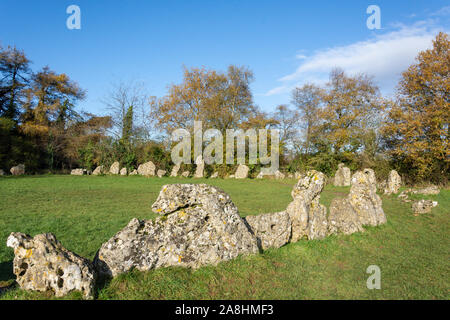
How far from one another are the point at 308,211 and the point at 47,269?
4.68 metres

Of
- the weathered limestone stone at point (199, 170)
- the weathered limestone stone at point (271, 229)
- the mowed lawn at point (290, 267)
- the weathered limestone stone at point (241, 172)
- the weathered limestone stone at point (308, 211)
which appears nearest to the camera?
the mowed lawn at point (290, 267)

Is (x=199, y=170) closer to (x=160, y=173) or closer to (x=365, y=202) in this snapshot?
(x=160, y=173)

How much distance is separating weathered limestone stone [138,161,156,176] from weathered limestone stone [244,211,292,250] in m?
22.4

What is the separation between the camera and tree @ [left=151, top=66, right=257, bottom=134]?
33.0 m

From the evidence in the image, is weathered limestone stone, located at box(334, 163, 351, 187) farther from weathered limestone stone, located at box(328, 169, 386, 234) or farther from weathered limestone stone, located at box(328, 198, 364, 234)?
weathered limestone stone, located at box(328, 198, 364, 234)

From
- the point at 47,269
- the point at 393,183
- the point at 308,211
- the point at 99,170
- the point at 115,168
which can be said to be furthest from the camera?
the point at 99,170

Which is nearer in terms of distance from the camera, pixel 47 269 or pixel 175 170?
pixel 47 269

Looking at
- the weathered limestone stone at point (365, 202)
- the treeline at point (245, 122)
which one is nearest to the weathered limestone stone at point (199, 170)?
the treeline at point (245, 122)

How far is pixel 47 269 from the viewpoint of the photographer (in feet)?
10.6

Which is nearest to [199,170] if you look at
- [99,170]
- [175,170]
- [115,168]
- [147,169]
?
[175,170]

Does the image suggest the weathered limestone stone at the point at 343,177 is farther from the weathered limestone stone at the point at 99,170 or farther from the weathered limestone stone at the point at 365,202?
the weathered limestone stone at the point at 99,170

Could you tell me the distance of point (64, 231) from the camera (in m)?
6.40

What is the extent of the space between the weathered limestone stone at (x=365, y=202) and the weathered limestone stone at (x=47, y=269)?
6.71 m

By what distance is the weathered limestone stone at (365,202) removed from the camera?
297 inches
